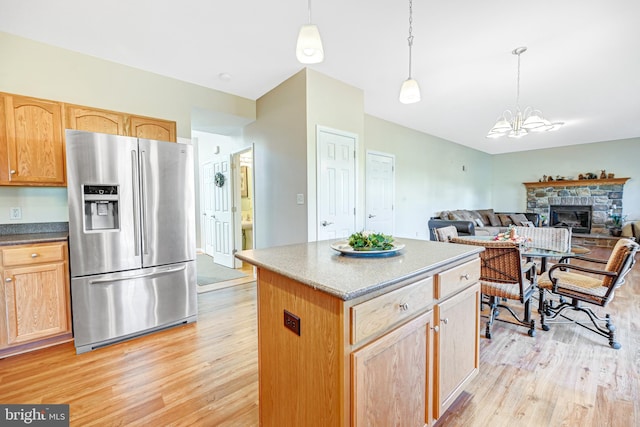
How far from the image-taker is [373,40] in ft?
8.81

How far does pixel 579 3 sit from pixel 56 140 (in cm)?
455

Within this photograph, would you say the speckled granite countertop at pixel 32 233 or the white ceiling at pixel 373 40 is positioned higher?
the white ceiling at pixel 373 40

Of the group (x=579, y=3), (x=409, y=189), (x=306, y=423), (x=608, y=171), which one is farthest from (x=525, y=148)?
(x=306, y=423)

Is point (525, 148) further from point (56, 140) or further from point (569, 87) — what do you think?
point (56, 140)

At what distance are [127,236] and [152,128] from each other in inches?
50.9

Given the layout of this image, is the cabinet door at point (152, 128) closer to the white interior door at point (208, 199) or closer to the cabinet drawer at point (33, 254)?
the cabinet drawer at point (33, 254)

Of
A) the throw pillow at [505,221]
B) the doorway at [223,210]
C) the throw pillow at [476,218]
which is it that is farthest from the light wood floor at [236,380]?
the throw pillow at [505,221]

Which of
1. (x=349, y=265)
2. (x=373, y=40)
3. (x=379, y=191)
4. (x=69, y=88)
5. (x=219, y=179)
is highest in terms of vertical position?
(x=373, y=40)

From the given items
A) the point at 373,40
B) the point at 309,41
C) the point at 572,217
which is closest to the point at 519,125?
the point at 373,40

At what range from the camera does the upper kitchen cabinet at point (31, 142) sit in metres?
2.29

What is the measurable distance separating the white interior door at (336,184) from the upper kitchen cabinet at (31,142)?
2504 millimetres

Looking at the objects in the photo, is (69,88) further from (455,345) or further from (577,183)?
(577,183)

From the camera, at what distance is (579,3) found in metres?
2.23

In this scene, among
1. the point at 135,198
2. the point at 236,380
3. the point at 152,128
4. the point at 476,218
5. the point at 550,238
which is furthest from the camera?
the point at 476,218
